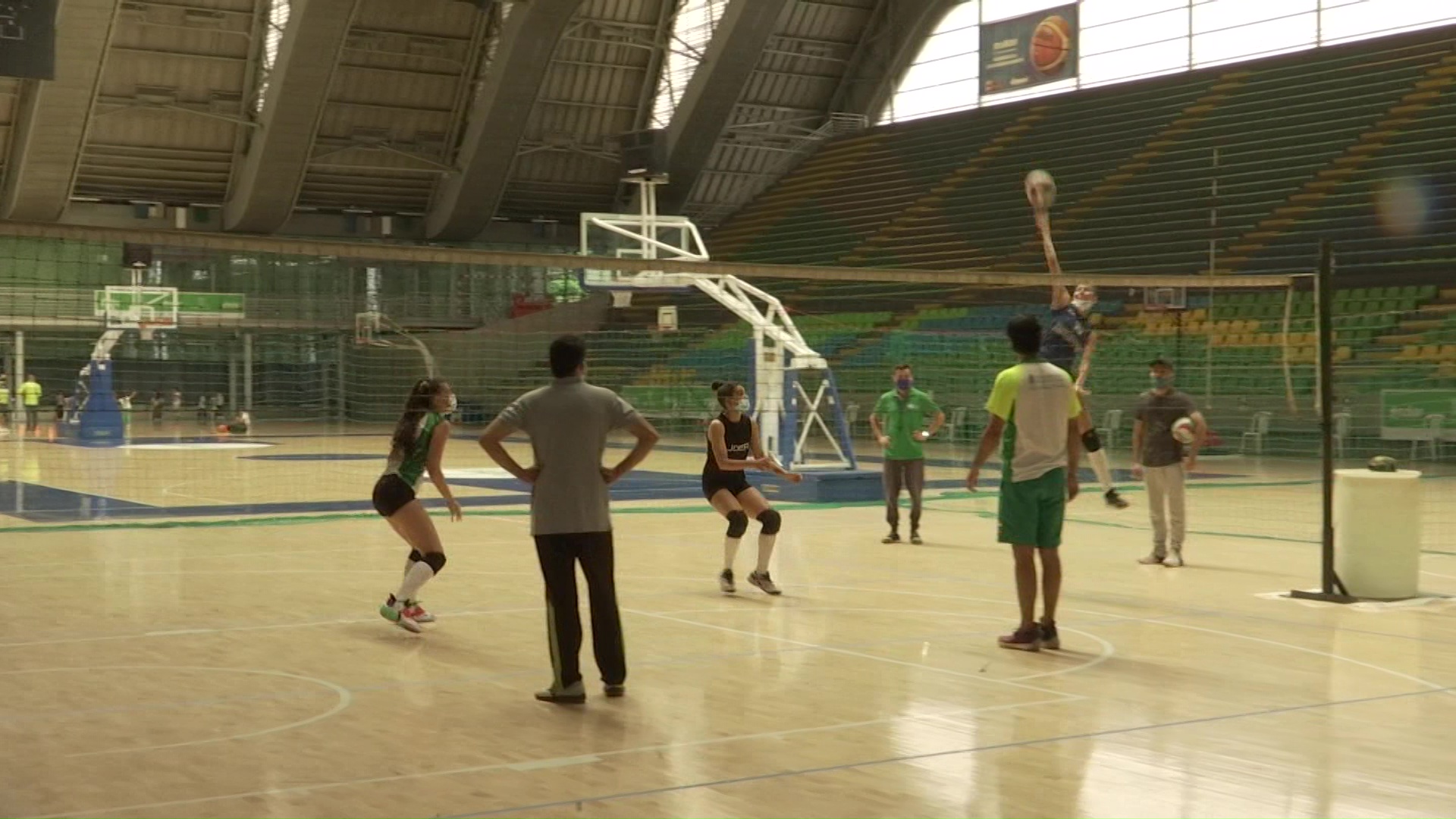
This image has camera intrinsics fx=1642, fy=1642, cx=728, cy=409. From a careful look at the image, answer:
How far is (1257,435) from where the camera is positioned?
87.8ft

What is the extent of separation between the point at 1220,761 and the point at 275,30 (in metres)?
32.7

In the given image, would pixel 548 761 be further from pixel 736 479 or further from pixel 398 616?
pixel 736 479

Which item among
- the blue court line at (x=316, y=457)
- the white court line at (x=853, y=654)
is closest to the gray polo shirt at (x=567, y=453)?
the white court line at (x=853, y=654)

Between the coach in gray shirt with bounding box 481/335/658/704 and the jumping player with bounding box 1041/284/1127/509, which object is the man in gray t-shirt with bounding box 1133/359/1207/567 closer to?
the jumping player with bounding box 1041/284/1127/509

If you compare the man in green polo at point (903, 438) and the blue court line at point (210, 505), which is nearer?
the man in green polo at point (903, 438)

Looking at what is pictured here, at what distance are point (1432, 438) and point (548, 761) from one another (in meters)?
20.0

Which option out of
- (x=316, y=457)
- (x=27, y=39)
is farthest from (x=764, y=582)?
(x=316, y=457)

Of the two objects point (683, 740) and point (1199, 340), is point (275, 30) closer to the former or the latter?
point (1199, 340)

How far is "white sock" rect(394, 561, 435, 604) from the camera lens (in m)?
9.71

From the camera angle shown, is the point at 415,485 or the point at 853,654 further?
the point at 415,485

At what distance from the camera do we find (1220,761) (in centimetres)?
624

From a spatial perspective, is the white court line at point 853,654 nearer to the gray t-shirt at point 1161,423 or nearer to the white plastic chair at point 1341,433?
the gray t-shirt at point 1161,423

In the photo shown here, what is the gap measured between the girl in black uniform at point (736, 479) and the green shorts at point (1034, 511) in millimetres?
2820

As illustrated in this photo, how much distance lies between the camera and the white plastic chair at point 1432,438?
2336 centimetres
